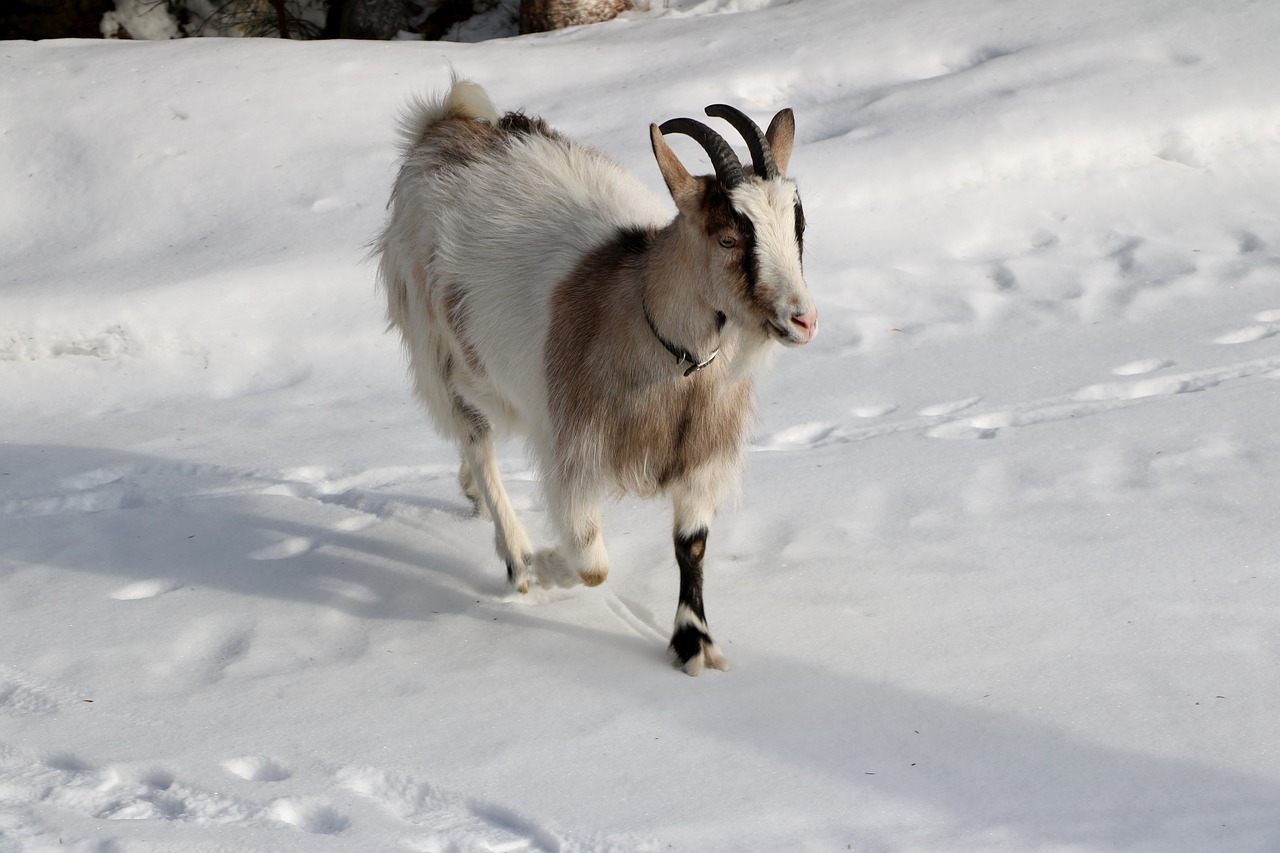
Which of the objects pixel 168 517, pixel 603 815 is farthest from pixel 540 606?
pixel 168 517

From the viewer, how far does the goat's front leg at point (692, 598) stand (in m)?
3.84

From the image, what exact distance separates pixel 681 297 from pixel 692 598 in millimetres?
950

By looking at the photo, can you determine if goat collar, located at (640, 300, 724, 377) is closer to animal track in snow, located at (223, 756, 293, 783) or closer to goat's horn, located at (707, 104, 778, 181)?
goat's horn, located at (707, 104, 778, 181)

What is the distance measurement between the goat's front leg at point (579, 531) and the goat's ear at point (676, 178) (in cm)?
92

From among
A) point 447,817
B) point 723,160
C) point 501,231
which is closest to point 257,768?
point 447,817

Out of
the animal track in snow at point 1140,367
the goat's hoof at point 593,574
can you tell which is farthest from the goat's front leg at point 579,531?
the animal track in snow at point 1140,367

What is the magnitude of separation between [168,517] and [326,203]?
2837 mm

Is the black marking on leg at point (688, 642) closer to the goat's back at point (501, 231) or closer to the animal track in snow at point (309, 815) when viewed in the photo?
the goat's back at point (501, 231)

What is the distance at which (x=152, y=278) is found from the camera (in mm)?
6531

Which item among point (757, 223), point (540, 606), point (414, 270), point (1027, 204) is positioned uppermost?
point (757, 223)

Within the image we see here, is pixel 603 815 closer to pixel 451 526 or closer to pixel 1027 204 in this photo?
pixel 451 526

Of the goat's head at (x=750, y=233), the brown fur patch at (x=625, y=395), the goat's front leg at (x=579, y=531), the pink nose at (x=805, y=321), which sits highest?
the goat's head at (x=750, y=233)

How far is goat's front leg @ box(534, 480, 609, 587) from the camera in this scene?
3834mm

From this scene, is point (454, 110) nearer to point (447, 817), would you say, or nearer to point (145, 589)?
point (145, 589)
